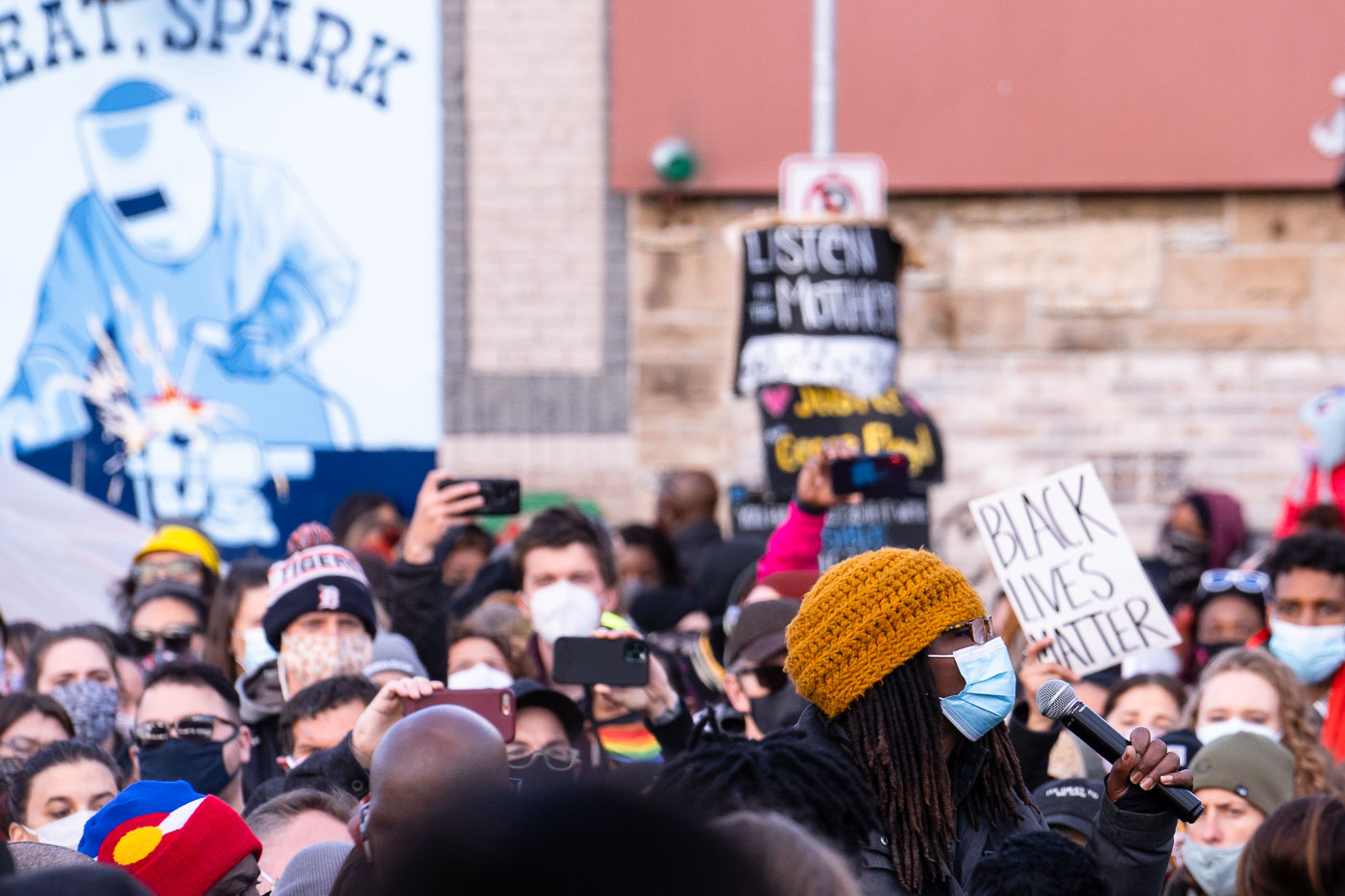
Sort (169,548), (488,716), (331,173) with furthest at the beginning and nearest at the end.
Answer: (331,173) < (169,548) < (488,716)

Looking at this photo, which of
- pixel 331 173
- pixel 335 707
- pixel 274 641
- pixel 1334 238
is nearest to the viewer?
pixel 335 707

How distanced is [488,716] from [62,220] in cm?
813

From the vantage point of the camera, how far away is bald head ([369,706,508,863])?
215 centimetres

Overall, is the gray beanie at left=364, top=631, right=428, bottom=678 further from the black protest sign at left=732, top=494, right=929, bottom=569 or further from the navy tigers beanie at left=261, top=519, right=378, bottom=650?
the black protest sign at left=732, top=494, right=929, bottom=569

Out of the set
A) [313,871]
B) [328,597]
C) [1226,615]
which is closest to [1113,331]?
[1226,615]

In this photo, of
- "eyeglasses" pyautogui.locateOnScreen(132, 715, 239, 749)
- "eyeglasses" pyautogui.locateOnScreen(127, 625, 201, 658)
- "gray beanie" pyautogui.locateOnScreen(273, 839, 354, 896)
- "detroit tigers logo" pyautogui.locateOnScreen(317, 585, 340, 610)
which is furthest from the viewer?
"eyeglasses" pyautogui.locateOnScreen(127, 625, 201, 658)

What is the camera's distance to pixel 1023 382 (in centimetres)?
1033

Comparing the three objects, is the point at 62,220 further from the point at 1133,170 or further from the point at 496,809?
the point at 496,809

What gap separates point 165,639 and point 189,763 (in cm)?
166

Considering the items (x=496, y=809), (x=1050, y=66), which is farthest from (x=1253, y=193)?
(x=496, y=809)

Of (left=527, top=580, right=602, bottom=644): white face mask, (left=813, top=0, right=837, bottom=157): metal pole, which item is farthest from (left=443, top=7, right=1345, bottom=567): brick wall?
(left=527, top=580, right=602, bottom=644): white face mask

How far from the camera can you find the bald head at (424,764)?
7.07 feet

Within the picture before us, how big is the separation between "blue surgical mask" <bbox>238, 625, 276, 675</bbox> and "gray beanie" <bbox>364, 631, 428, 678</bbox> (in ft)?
1.13

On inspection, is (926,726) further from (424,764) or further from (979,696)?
(424,764)
